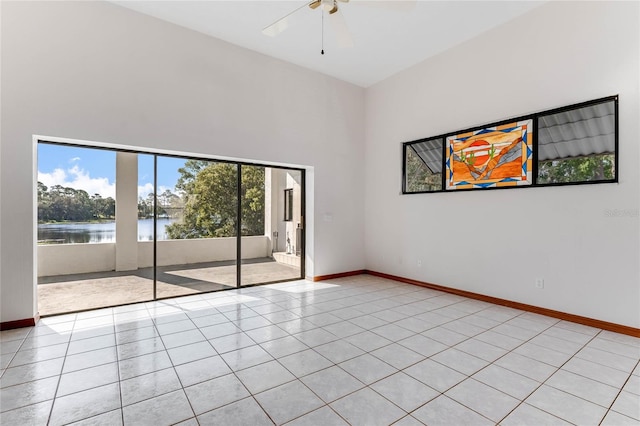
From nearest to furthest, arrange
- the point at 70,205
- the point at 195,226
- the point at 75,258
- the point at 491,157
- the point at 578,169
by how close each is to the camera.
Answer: the point at 578,169, the point at 70,205, the point at 491,157, the point at 195,226, the point at 75,258

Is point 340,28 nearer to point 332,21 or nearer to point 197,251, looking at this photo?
point 332,21

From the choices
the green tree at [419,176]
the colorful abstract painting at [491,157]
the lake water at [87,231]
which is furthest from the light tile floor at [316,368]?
the green tree at [419,176]

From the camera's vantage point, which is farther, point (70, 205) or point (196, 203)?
point (196, 203)

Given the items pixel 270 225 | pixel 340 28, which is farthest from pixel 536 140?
pixel 270 225

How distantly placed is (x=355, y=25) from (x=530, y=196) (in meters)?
3.33

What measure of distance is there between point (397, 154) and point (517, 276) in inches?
112

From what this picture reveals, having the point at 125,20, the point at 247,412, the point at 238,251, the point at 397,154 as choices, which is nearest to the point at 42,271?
the point at 238,251

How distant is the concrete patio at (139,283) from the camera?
4180 millimetres

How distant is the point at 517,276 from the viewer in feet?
13.3

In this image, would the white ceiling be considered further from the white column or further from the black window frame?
the white column

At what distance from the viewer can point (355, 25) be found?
4.23 meters

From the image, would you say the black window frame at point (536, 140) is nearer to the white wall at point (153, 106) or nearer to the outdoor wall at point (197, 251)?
the white wall at point (153, 106)

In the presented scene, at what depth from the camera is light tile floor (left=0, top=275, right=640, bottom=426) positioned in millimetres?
1935

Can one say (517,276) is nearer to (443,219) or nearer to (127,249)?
(443,219)
